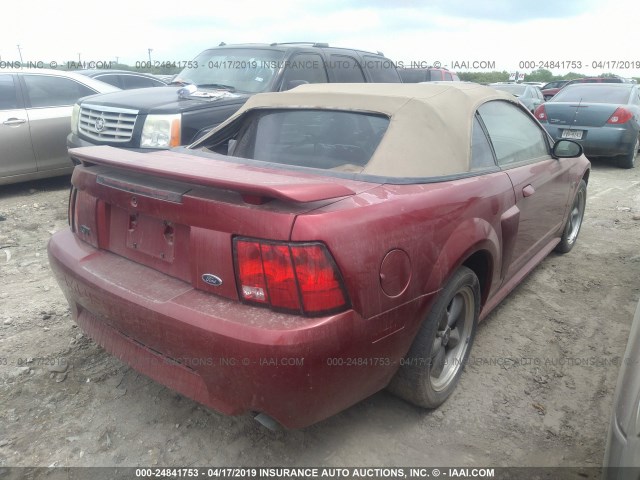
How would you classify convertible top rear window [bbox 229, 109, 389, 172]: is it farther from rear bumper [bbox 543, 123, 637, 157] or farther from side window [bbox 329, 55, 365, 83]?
rear bumper [bbox 543, 123, 637, 157]

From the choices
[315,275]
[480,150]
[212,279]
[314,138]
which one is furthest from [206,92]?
[315,275]

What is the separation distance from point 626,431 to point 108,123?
17.1 feet

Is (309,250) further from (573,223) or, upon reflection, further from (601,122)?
(601,122)

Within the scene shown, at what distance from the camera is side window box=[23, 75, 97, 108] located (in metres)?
6.46

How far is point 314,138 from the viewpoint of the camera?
2.82m

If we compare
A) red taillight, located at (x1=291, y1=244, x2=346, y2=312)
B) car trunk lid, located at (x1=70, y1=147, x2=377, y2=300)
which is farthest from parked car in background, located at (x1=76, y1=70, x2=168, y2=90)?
red taillight, located at (x1=291, y1=244, x2=346, y2=312)

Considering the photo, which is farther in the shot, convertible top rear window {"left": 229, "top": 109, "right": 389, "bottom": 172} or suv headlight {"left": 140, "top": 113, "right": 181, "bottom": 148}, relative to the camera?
suv headlight {"left": 140, "top": 113, "right": 181, "bottom": 148}

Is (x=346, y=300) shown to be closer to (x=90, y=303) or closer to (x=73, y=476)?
(x=90, y=303)

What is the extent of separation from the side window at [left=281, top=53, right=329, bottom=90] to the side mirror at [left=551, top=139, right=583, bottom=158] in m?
3.04

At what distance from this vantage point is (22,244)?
4855 mm

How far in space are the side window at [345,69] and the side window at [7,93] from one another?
13.0ft

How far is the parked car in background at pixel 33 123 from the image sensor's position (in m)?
6.14

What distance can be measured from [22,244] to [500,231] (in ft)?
14.3

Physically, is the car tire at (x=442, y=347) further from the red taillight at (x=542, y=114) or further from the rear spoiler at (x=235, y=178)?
the red taillight at (x=542, y=114)
